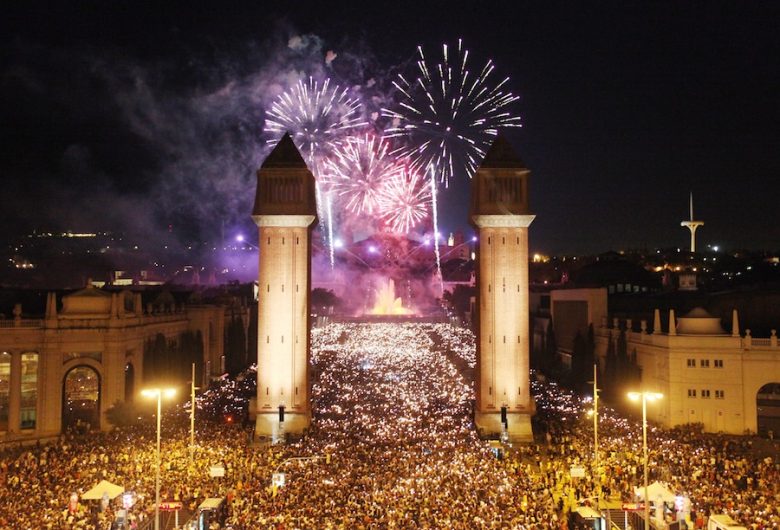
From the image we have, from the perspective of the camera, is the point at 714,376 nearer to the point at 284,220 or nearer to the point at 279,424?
the point at 279,424

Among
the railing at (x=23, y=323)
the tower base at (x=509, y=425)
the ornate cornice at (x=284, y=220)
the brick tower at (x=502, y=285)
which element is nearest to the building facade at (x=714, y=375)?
the tower base at (x=509, y=425)

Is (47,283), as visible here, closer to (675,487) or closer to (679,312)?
(679,312)

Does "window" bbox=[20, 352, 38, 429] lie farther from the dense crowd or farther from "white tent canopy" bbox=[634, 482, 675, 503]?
"white tent canopy" bbox=[634, 482, 675, 503]

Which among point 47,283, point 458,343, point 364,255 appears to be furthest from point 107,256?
point 458,343

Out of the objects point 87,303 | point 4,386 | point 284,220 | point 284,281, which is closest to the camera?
point 4,386

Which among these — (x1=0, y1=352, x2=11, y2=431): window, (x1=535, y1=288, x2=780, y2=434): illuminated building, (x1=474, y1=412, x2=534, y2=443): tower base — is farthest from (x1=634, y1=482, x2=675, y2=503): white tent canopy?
(x1=0, y1=352, x2=11, y2=431): window

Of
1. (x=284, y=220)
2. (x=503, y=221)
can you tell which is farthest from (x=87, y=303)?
(x=503, y=221)

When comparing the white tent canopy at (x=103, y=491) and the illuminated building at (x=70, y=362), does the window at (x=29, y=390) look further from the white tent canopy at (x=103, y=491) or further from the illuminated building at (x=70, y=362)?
the white tent canopy at (x=103, y=491)
